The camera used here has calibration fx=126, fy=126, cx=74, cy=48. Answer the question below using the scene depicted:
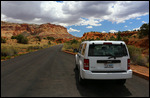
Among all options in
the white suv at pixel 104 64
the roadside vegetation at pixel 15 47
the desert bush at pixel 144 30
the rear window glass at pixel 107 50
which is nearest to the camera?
the white suv at pixel 104 64

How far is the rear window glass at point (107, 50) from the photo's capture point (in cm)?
453

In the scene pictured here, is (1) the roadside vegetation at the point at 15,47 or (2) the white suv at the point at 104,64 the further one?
(1) the roadside vegetation at the point at 15,47

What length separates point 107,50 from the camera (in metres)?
4.82

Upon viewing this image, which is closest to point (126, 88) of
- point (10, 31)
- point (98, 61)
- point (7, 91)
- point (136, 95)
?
point (136, 95)

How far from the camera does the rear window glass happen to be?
4.53 metres

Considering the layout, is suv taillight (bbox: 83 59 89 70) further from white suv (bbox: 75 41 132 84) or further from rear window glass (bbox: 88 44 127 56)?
rear window glass (bbox: 88 44 127 56)

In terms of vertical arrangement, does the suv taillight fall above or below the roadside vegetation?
above

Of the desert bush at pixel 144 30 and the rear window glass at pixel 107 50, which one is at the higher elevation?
the desert bush at pixel 144 30

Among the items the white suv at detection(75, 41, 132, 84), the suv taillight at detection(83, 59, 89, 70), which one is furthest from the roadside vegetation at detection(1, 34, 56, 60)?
the white suv at detection(75, 41, 132, 84)

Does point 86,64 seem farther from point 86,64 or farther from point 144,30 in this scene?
point 144,30

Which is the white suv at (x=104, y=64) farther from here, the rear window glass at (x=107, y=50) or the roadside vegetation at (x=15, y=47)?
the roadside vegetation at (x=15, y=47)

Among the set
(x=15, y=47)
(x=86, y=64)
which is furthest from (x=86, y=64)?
(x=15, y=47)

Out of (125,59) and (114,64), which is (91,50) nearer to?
(114,64)

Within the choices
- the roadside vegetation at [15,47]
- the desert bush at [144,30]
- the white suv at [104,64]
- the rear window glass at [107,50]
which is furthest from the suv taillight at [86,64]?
the desert bush at [144,30]
